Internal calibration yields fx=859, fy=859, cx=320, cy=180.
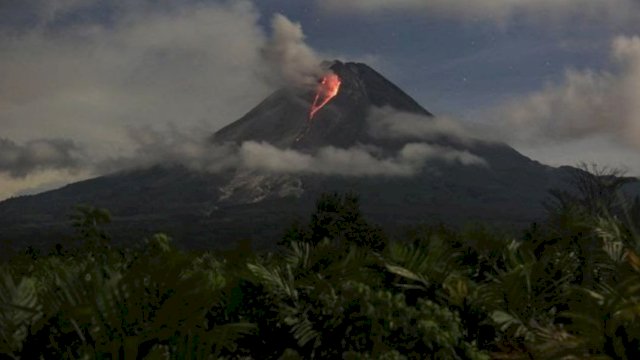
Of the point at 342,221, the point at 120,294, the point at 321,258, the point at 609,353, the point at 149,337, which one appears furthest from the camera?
the point at 342,221

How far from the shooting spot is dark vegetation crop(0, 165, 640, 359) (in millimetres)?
3883

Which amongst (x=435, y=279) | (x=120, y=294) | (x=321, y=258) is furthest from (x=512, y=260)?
(x=120, y=294)

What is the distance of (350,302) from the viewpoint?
7.59 metres

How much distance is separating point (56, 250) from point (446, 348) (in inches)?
778

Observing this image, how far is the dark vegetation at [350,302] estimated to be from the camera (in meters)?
3.88

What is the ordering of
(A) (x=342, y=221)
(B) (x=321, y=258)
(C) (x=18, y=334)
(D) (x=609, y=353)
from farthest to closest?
1. (A) (x=342, y=221)
2. (B) (x=321, y=258)
3. (D) (x=609, y=353)
4. (C) (x=18, y=334)

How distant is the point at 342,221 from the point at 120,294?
34008mm

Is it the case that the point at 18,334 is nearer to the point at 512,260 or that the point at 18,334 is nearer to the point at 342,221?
the point at 512,260

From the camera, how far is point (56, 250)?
25109 mm

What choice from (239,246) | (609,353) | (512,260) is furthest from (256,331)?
(609,353)

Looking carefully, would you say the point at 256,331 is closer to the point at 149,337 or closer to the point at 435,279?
the point at 435,279

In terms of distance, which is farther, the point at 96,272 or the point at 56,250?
the point at 56,250

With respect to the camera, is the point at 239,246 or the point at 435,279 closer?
the point at 435,279

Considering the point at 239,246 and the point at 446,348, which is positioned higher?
the point at 239,246
